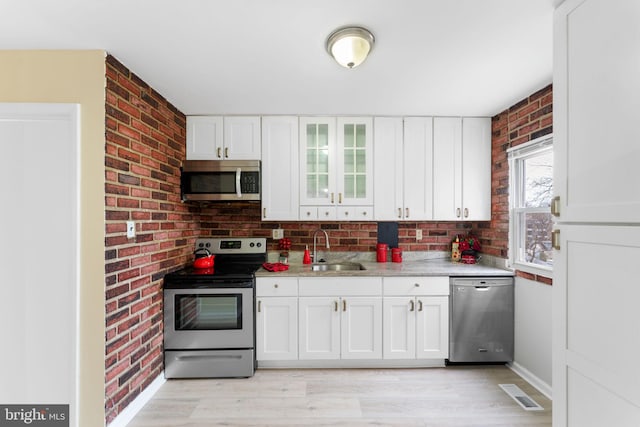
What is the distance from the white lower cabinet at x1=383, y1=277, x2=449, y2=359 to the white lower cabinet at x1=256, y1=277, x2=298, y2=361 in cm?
80

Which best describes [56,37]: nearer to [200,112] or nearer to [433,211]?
[200,112]

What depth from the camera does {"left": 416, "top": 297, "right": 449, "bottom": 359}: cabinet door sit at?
2.51 metres

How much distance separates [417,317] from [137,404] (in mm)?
2207

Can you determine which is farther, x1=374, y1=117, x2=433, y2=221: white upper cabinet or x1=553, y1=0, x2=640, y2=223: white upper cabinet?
x1=374, y1=117, x2=433, y2=221: white upper cabinet

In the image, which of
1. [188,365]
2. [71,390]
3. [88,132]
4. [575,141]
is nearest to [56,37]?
[88,132]

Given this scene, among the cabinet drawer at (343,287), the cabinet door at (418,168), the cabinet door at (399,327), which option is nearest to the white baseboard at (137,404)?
the cabinet drawer at (343,287)

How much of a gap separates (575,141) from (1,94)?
3019 millimetres

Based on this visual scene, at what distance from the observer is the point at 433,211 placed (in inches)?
111

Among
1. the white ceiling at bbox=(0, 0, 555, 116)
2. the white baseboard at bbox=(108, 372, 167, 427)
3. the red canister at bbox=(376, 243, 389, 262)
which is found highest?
the white ceiling at bbox=(0, 0, 555, 116)

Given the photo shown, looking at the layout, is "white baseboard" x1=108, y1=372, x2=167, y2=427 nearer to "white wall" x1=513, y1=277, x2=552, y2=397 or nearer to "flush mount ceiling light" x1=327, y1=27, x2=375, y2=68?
"flush mount ceiling light" x1=327, y1=27, x2=375, y2=68

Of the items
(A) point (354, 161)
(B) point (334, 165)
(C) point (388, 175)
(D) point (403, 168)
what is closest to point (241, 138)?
(B) point (334, 165)

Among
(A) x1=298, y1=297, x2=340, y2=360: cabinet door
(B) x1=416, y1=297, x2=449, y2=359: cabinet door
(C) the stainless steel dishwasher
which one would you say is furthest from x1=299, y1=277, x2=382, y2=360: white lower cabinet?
(C) the stainless steel dishwasher

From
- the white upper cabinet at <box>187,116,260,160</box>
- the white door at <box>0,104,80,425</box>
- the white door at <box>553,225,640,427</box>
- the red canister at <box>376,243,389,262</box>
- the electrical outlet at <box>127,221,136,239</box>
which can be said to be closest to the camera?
the white door at <box>553,225,640,427</box>

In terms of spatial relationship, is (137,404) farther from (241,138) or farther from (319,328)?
(241,138)
